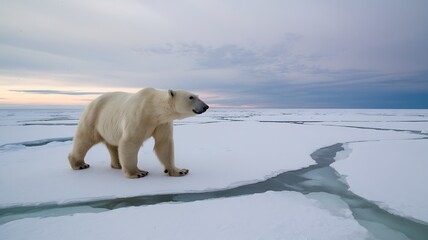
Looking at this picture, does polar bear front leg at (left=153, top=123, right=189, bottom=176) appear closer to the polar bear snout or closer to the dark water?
the polar bear snout

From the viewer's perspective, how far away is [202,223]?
2312mm

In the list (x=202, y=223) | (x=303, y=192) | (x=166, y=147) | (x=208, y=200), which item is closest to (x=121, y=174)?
(x=166, y=147)

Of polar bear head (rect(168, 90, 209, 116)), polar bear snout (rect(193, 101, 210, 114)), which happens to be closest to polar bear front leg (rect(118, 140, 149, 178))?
polar bear head (rect(168, 90, 209, 116))

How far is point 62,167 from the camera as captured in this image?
4.48m

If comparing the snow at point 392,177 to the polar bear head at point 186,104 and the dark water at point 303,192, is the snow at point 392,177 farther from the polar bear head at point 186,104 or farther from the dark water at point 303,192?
the polar bear head at point 186,104

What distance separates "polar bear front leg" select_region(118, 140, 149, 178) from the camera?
Answer: 3631 millimetres

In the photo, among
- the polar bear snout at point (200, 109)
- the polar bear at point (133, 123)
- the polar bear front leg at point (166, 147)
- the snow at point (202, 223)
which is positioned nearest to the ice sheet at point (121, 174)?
the polar bear front leg at point (166, 147)

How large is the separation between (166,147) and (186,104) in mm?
693

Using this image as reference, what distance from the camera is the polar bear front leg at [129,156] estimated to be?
3631mm

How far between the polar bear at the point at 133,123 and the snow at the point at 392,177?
2.10m

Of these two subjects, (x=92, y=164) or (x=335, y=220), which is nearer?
(x=335, y=220)

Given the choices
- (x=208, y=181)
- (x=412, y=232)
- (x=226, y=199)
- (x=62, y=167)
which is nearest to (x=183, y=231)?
(x=226, y=199)

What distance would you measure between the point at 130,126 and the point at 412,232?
296cm

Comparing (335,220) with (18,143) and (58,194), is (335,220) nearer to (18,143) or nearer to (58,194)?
(58,194)
